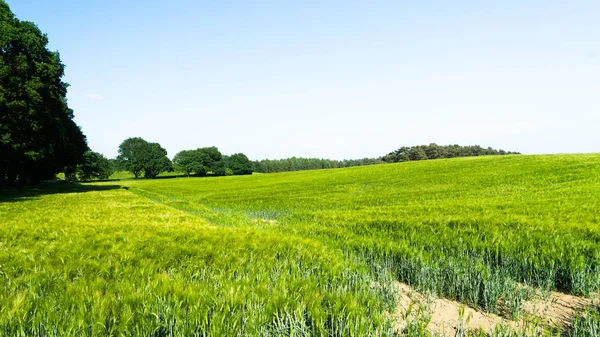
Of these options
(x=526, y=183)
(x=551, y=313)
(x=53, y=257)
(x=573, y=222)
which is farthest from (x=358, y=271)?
(x=526, y=183)

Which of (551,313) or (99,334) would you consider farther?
(551,313)

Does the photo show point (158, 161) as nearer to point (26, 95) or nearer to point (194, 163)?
point (194, 163)

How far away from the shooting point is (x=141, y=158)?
10788cm

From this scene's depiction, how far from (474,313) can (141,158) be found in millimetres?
119108

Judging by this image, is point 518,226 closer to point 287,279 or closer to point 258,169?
point 287,279

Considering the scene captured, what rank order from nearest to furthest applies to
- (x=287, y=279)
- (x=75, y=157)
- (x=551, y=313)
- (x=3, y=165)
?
(x=551, y=313) → (x=287, y=279) → (x=3, y=165) → (x=75, y=157)

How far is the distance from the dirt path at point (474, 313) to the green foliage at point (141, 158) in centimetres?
11735

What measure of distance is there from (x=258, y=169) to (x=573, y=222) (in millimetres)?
185313

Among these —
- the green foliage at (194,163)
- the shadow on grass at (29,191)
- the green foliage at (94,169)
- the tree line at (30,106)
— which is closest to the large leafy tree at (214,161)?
the green foliage at (194,163)

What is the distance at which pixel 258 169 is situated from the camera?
191m

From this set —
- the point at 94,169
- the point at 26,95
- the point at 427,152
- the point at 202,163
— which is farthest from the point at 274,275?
the point at 427,152

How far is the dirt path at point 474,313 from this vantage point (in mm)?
3578

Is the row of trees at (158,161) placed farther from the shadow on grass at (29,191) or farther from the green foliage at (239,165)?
the shadow on grass at (29,191)

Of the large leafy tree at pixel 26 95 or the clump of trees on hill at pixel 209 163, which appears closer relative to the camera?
the large leafy tree at pixel 26 95
